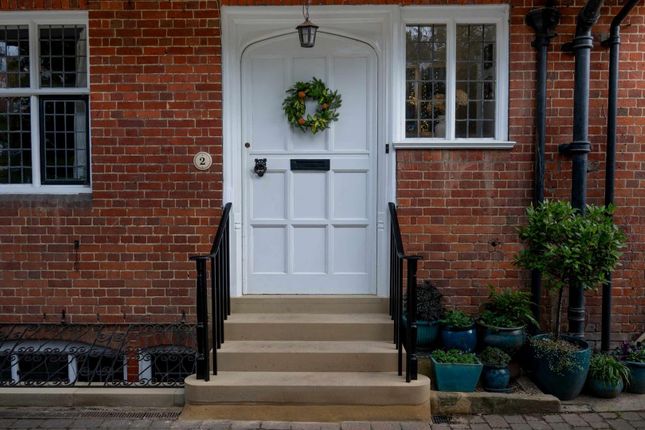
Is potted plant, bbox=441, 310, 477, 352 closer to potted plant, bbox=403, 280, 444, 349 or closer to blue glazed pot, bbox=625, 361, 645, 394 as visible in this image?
potted plant, bbox=403, 280, 444, 349

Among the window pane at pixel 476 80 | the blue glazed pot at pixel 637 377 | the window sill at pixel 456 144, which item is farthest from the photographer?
the window pane at pixel 476 80

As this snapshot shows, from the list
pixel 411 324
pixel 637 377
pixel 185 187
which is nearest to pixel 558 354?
pixel 637 377

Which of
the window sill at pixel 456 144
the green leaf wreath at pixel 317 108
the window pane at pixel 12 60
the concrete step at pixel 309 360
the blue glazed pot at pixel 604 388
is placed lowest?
the blue glazed pot at pixel 604 388

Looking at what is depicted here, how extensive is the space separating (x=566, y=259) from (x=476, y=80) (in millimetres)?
1884

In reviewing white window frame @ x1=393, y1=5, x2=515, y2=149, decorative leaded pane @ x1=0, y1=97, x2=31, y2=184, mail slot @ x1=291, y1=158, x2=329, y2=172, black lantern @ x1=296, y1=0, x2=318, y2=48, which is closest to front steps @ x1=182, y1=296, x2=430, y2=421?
mail slot @ x1=291, y1=158, x2=329, y2=172

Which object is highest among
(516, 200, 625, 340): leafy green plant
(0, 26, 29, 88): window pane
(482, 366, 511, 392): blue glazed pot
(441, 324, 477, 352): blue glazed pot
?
(0, 26, 29, 88): window pane

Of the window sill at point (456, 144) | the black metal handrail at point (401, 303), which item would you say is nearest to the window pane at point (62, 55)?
the window sill at point (456, 144)

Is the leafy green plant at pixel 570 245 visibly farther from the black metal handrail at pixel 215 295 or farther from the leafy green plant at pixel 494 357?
the black metal handrail at pixel 215 295

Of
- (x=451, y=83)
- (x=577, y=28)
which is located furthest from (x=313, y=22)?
(x=577, y=28)

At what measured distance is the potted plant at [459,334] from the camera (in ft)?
15.4

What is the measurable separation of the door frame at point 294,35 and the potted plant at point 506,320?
0.94 metres

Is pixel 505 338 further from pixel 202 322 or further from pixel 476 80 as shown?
pixel 202 322

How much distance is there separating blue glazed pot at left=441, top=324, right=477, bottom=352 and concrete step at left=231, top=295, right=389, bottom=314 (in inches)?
26.2

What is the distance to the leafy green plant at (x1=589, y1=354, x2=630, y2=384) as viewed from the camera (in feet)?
14.8
